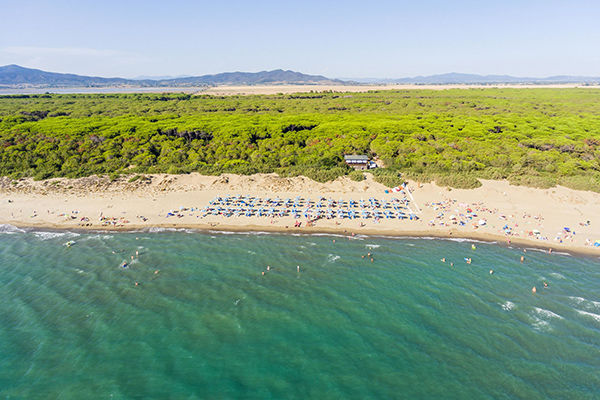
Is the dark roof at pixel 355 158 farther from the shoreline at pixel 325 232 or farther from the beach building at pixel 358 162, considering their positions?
the shoreline at pixel 325 232

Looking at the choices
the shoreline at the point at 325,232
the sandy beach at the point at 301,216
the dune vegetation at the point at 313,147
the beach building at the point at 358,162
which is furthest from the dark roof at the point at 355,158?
the shoreline at the point at 325,232

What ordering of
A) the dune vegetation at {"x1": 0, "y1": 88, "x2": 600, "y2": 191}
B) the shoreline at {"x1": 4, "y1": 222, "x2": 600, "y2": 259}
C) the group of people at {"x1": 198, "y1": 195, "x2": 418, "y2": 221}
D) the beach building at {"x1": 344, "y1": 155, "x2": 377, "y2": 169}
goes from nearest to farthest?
1. the shoreline at {"x1": 4, "y1": 222, "x2": 600, "y2": 259}
2. the group of people at {"x1": 198, "y1": 195, "x2": 418, "y2": 221}
3. the dune vegetation at {"x1": 0, "y1": 88, "x2": 600, "y2": 191}
4. the beach building at {"x1": 344, "y1": 155, "x2": 377, "y2": 169}

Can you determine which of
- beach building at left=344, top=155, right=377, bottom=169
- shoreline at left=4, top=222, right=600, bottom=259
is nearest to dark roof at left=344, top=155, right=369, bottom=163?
beach building at left=344, top=155, right=377, bottom=169

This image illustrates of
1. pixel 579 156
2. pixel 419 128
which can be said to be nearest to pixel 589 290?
pixel 579 156

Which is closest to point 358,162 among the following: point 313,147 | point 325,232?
point 313,147

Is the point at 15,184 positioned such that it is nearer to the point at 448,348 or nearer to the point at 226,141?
the point at 226,141

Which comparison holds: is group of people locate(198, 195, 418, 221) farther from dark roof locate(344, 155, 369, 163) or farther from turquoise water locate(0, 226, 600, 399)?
dark roof locate(344, 155, 369, 163)

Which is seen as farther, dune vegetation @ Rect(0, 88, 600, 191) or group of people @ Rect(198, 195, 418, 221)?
dune vegetation @ Rect(0, 88, 600, 191)

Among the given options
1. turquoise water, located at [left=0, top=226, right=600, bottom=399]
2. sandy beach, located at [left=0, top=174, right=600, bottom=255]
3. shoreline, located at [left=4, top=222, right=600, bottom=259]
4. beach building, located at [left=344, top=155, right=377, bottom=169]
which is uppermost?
beach building, located at [left=344, top=155, right=377, bottom=169]
